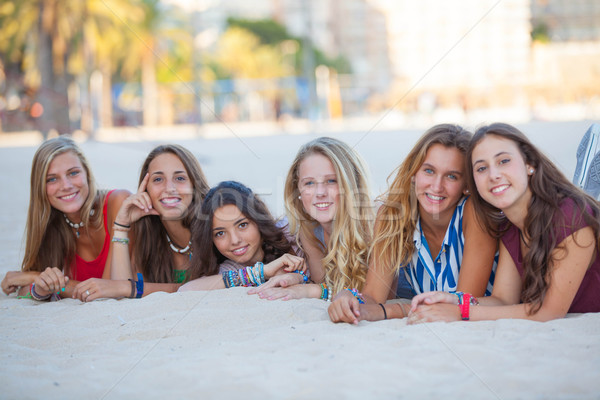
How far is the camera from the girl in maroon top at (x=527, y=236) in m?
2.99

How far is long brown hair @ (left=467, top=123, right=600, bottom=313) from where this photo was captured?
9.93ft

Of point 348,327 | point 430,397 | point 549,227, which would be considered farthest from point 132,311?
point 549,227

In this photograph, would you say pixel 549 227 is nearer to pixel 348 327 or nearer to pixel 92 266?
pixel 348 327

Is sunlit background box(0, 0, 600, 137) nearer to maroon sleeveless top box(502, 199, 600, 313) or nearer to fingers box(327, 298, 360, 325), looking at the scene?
maroon sleeveless top box(502, 199, 600, 313)

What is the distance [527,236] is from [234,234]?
5.97ft

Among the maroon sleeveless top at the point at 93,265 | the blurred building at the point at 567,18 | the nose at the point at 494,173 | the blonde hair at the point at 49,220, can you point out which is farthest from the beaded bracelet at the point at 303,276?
the blurred building at the point at 567,18

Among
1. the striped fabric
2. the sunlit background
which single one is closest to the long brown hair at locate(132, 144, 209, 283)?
the striped fabric

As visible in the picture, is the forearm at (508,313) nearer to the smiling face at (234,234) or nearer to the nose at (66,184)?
the smiling face at (234,234)

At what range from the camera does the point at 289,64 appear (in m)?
66.1

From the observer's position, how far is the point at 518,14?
65562mm

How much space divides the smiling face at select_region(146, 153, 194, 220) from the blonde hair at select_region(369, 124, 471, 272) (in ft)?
4.75

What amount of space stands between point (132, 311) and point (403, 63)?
2816 inches

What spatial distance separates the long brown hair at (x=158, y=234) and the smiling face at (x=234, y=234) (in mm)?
322

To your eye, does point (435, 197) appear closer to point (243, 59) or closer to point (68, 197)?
point (68, 197)
